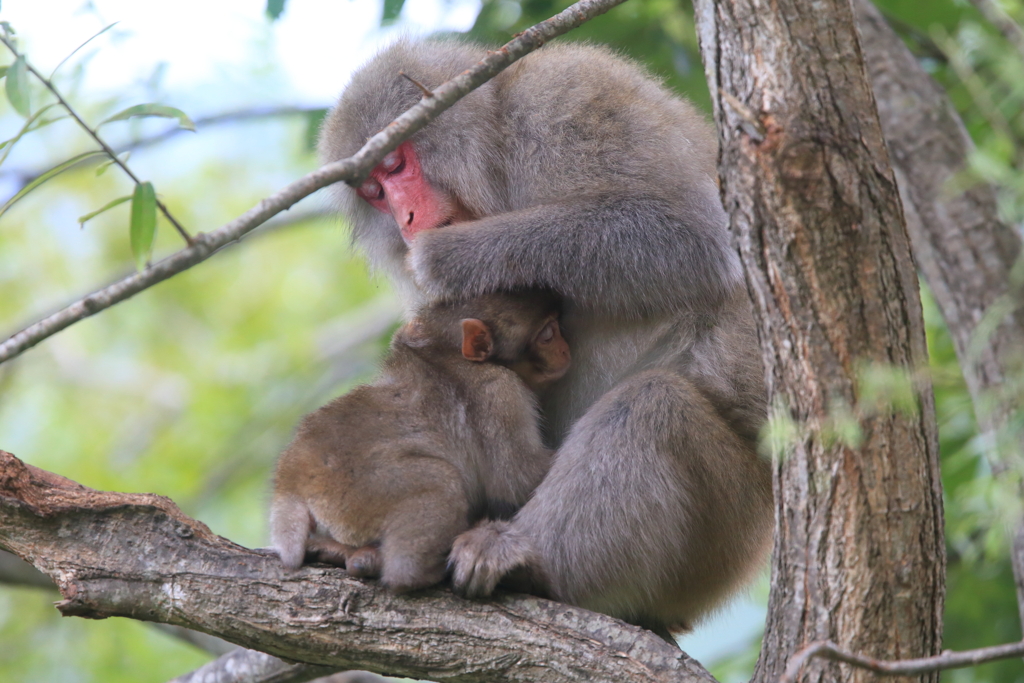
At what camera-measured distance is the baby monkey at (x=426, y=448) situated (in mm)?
3383

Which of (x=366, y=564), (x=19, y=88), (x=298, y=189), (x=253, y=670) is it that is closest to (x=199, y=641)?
(x=253, y=670)

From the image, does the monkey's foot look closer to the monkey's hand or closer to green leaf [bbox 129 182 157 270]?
the monkey's hand

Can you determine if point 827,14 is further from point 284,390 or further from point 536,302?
point 284,390

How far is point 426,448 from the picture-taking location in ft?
11.7

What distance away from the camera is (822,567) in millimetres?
2547

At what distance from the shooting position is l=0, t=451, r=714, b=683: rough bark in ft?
10.2

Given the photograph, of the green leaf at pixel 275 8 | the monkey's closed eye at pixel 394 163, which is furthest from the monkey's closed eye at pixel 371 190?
the green leaf at pixel 275 8

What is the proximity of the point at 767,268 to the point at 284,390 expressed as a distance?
22.1 ft

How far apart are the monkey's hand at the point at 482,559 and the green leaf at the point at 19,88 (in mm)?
1918

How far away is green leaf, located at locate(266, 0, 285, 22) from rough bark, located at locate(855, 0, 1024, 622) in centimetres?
296

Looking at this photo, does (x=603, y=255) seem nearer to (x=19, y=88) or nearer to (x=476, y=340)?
(x=476, y=340)

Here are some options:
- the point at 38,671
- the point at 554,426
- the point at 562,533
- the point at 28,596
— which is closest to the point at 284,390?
the point at 28,596

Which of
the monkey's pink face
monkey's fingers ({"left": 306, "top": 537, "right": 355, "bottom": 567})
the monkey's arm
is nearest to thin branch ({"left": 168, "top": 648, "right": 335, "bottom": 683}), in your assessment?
monkey's fingers ({"left": 306, "top": 537, "right": 355, "bottom": 567})

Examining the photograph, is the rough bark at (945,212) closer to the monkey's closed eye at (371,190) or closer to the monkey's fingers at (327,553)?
the monkey's closed eye at (371,190)
